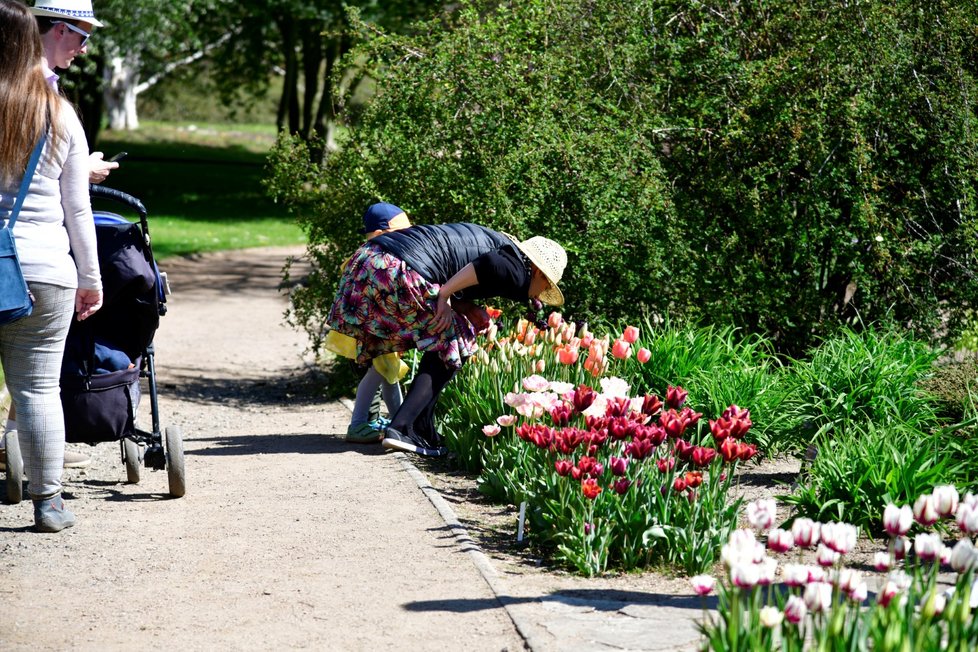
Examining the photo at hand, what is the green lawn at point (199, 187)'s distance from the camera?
21559 mm

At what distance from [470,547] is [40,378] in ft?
5.88

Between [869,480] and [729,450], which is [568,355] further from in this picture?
[729,450]

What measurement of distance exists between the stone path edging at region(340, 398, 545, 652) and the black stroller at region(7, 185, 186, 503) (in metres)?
1.15

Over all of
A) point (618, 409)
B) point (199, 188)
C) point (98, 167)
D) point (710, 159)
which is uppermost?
point (710, 159)

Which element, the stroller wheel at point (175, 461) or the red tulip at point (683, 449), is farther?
the stroller wheel at point (175, 461)

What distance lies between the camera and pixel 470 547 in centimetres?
468

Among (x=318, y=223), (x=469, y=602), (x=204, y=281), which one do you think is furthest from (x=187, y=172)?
(x=469, y=602)

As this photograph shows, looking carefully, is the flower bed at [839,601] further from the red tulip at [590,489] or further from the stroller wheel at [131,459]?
the stroller wheel at [131,459]

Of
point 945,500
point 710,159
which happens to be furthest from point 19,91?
point 710,159

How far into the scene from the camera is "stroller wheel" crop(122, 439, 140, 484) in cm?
571

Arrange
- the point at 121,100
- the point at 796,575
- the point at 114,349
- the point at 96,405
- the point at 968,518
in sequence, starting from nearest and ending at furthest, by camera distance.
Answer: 1. the point at 796,575
2. the point at 968,518
3. the point at 96,405
4. the point at 114,349
5. the point at 121,100

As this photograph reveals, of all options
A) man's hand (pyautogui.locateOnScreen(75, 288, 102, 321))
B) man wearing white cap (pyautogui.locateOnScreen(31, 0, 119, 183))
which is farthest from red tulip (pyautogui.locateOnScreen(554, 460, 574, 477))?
man wearing white cap (pyautogui.locateOnScreen(31, 0, 119, 183))

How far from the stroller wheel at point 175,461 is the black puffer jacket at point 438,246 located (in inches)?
59.3

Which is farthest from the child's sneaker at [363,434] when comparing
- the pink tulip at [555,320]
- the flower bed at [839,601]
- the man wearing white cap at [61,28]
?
the flower bed at [839,601]
